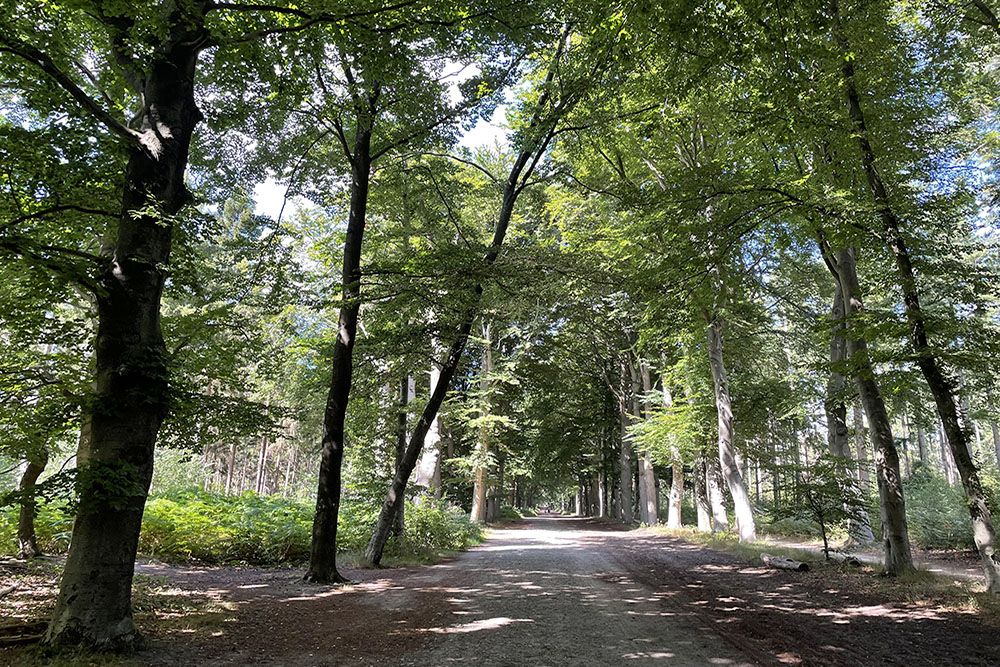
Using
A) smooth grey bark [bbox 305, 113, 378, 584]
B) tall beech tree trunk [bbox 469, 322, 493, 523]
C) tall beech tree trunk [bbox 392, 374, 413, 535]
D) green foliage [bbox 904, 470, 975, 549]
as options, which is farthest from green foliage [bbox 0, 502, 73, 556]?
green foliage [bbox 904, 470, 975, 549]

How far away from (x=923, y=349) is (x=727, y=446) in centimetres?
984

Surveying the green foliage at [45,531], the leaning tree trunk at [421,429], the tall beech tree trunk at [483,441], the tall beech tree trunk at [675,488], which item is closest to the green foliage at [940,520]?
the tall beech tree trunk at [675,488]

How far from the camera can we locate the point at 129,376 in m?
5.51

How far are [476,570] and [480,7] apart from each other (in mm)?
10425

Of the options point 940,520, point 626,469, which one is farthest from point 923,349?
point 626,469

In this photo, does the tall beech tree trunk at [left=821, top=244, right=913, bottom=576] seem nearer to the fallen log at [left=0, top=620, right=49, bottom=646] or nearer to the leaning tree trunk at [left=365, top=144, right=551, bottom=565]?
the leaning tree trunk at [left=365, top=144, right=551, bottom=565]

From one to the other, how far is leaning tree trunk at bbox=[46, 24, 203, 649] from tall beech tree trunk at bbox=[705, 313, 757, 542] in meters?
13.7

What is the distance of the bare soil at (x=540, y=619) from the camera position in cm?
537

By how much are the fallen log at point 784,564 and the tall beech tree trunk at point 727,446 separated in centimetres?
413

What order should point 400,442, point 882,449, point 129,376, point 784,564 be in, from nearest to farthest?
1. point 129,376
2. point 882,449
3. point 784,564
4. point 400,442

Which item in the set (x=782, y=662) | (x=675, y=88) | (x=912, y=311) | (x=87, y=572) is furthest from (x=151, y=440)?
(x=912, y=311)

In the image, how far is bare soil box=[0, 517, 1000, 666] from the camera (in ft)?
17.6

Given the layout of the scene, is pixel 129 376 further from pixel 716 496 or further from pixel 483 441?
pixel 716 496

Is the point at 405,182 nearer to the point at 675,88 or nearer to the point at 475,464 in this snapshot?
the point at 675,88
